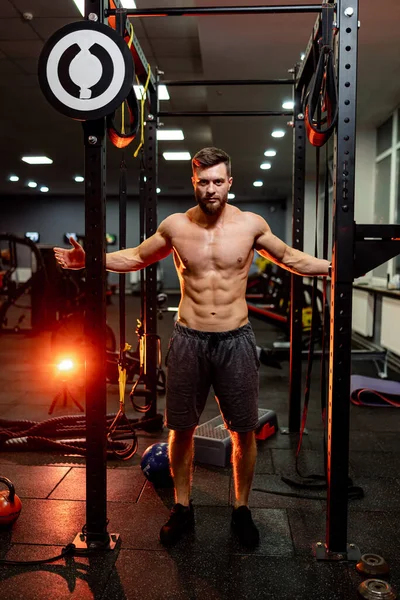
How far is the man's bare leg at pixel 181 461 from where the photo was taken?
2291 mm

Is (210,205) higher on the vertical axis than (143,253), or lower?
higher

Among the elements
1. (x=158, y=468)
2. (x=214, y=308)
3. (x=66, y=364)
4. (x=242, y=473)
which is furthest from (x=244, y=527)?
(x=66, y=364)

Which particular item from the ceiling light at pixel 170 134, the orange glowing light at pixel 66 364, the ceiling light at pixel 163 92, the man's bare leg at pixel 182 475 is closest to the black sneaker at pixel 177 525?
the man's bare leg at pixel 182 475

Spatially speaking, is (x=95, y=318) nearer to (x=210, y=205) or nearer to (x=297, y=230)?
(x=210, y=205)

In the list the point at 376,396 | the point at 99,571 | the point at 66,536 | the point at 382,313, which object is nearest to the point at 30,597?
the point at 99,571

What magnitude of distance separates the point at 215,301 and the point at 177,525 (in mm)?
986

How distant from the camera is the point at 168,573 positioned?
1953 mm

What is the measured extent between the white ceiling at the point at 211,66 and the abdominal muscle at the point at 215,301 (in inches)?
116

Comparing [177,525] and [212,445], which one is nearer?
[177,525]

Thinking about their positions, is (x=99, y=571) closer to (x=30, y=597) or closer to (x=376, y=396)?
(x=30, y=597)

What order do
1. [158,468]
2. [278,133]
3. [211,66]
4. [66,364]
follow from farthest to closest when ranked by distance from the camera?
[278,133] < [211,66] < [66,364] < [158,468]

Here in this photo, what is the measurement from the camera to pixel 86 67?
1882 millimetres

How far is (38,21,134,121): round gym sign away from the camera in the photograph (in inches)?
74.0

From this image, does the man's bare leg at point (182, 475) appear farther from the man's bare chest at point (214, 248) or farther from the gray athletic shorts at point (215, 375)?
the man's bare chest at point (214, 248)
